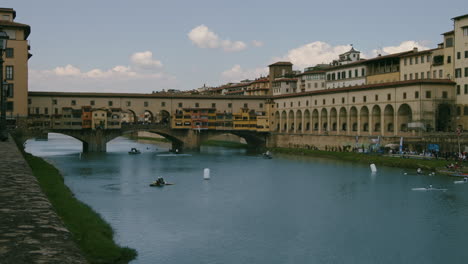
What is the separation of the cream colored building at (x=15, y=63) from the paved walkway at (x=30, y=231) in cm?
5907

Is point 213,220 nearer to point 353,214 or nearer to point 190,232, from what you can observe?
point 190,232

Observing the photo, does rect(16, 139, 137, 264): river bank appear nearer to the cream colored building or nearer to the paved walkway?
the paved walkway

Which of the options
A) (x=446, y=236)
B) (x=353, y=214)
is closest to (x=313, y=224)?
(x=353, y=214)

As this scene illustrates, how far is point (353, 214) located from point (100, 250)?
54.0 ft

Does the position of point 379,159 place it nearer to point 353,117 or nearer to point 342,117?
point 353,117

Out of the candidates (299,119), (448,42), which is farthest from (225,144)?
(448,42)

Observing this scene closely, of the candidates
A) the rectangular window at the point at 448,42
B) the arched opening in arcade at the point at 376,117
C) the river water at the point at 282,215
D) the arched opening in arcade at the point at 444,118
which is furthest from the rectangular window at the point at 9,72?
the rectangular window at the point at 448,42

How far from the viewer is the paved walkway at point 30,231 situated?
6.34 meters

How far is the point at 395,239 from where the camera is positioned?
23141 mm

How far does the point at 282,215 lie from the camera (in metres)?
28.7

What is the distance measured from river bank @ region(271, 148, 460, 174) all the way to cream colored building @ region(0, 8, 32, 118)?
40.3 metres

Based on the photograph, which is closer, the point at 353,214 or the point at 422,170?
the point at 353,214

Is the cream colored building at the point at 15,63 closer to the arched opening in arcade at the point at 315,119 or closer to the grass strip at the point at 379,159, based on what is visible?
the grass strip at the point at 379,159

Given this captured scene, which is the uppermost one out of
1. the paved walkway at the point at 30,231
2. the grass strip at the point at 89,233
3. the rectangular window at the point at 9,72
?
the rectangular window at the point at 9,72
